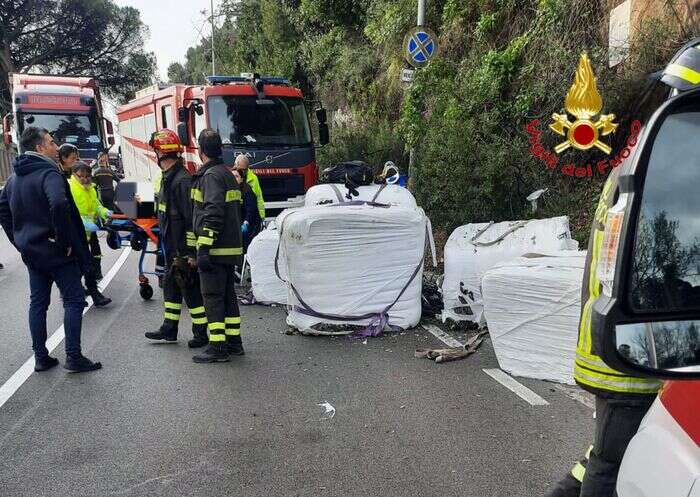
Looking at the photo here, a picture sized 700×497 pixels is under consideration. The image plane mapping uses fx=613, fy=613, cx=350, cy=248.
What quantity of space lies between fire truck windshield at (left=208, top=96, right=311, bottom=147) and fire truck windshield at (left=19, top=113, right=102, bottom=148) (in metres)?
8.34

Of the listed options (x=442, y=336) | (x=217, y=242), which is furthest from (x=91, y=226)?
(x=442, y=336)

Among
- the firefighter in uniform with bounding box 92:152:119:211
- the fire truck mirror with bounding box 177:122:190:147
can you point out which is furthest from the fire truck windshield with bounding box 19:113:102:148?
the firefighter in uniform with bounding box 92:152:119:211

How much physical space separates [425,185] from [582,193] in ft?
7.58

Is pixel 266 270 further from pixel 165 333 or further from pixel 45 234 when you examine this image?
pixel 45 234

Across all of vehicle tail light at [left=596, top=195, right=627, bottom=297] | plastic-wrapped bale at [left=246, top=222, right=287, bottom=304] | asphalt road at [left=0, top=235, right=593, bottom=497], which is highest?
vehicle tail light at [left=596, top=195, right=627, bottom=297]

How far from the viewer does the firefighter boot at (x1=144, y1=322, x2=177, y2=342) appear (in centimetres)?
569

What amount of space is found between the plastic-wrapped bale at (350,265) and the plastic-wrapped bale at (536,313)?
1312mm

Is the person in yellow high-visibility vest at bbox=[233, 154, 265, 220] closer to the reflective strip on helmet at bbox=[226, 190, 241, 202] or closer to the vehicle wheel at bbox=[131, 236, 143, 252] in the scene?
the vehicle wheel at bbox=[131, 236, 143, 252]

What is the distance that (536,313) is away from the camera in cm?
448

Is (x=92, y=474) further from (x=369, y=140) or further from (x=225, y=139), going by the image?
(x=369, y=140)

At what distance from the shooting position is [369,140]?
14047mm

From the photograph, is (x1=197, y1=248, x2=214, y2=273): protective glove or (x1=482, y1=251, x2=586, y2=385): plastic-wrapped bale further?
(x1=197, y1=248, x2=214, y2=273): protective glove

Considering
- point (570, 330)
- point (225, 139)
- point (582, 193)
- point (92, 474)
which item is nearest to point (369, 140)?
point (225, 139)

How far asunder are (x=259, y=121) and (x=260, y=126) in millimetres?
93
